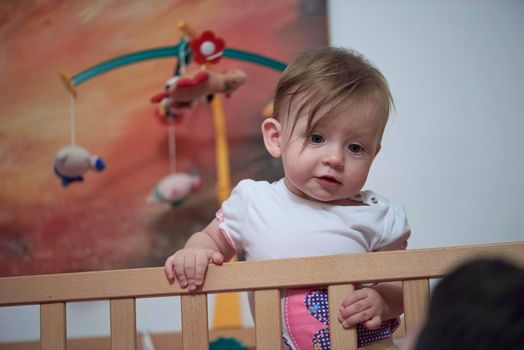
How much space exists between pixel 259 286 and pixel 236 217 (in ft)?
0.68

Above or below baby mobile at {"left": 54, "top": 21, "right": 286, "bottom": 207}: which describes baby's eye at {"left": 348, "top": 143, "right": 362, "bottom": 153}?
below

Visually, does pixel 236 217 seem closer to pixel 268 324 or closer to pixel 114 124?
pixel 268 324

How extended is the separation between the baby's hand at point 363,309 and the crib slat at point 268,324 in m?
0.07

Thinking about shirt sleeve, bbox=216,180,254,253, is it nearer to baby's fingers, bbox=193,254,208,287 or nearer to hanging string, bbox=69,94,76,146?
baby's fingers, bbox=193,254,208,287

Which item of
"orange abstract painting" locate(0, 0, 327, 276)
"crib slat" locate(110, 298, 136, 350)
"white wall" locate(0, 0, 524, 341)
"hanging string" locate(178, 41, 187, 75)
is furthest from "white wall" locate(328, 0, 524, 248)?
"crib slat" locate(110, 298, 136, 350)

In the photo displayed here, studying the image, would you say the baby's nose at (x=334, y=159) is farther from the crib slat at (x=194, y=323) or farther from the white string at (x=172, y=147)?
the white string at (x=172, y=147)

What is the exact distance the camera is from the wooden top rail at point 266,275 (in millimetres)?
714

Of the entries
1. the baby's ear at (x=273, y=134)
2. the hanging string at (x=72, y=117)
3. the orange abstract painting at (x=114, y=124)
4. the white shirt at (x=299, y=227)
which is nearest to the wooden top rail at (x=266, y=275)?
the white shirt at (x=299, y=227)

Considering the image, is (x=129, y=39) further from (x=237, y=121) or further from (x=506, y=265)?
(x=506, y=265)

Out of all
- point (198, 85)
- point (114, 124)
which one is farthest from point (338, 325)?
point (114, 124)

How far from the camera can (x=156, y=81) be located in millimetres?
1679

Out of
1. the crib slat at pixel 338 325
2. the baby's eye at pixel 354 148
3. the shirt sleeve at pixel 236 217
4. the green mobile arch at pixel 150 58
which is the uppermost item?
the green mobile arch at pixel 150 58

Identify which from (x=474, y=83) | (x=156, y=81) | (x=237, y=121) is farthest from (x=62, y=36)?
(x=474, y=83)

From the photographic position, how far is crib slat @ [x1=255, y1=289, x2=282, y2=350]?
2.39 feet
